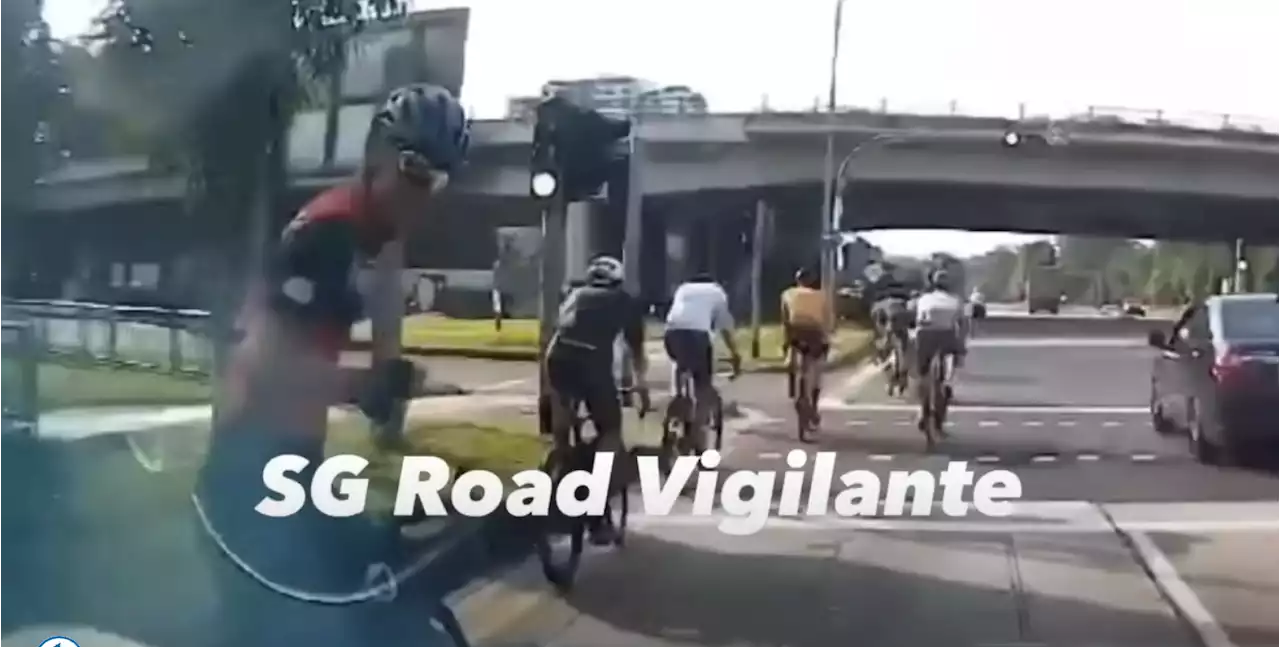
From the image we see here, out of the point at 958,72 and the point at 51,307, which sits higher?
the point at 958,72

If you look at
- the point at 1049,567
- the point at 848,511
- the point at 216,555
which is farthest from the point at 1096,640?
the point at 216,555

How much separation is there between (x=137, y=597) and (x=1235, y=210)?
2.34m

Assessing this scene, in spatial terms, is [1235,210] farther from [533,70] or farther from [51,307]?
[51,307]

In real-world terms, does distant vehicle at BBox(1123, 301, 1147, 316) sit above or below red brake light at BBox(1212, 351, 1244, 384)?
above

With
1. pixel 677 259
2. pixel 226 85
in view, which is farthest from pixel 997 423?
pixel 226 85

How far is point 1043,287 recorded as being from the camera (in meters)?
2.60

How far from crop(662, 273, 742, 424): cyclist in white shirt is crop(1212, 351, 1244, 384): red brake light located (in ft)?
3.19

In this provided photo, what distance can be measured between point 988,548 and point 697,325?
740mm

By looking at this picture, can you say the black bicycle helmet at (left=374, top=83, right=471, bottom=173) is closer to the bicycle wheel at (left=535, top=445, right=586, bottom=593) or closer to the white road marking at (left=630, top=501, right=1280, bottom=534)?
the bicycle wheel at (left=535, top=445, right=586, bottom=593)

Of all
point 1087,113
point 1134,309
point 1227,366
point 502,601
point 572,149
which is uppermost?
point 1087,113

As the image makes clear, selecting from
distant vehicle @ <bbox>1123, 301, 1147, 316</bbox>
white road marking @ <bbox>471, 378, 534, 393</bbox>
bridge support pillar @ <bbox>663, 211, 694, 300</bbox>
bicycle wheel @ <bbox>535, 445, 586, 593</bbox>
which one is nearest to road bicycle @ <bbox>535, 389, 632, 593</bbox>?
bicycle wheel @ <bbox>535, 445, 586, 593</bbox>

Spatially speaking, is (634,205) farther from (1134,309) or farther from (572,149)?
Answer: (1134,309)

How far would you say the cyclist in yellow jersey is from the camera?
260 centimetres

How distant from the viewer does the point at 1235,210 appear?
259 cm
